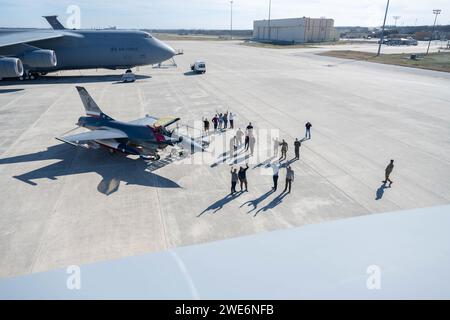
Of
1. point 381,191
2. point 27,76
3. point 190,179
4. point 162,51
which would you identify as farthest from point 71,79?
point 381,191

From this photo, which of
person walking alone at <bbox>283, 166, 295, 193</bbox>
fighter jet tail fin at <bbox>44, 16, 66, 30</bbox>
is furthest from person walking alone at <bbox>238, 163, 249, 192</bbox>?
fighter jet tail fin at <bbox>44, 16, 66, 30</bbox>

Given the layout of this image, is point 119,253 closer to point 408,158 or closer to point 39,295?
point 39,295

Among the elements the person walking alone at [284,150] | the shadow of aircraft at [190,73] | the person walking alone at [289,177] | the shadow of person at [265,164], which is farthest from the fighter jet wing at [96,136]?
the shadow of aircraft at [190,73]

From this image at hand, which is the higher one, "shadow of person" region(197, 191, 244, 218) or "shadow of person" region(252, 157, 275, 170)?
"shadow of person" region(252, 157, 275, 170)

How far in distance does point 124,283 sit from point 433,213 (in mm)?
5312

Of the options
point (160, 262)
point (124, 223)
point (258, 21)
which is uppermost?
point (258, 21)

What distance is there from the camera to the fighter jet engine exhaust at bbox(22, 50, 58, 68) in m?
37.2

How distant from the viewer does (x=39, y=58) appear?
3719 cm

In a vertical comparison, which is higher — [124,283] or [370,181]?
[124,283]

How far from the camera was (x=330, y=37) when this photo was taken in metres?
145

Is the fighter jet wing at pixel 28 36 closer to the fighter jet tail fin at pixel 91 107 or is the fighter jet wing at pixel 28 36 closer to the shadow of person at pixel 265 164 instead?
the fighter jet tail fin at pixel 91 107

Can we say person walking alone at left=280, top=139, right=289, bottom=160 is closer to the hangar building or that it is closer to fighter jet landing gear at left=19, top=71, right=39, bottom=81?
fighter jet landing gear at left=19, top=71, right=39, bottom=81

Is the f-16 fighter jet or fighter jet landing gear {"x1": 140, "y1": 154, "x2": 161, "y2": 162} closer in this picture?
the f-16 fighter jet
